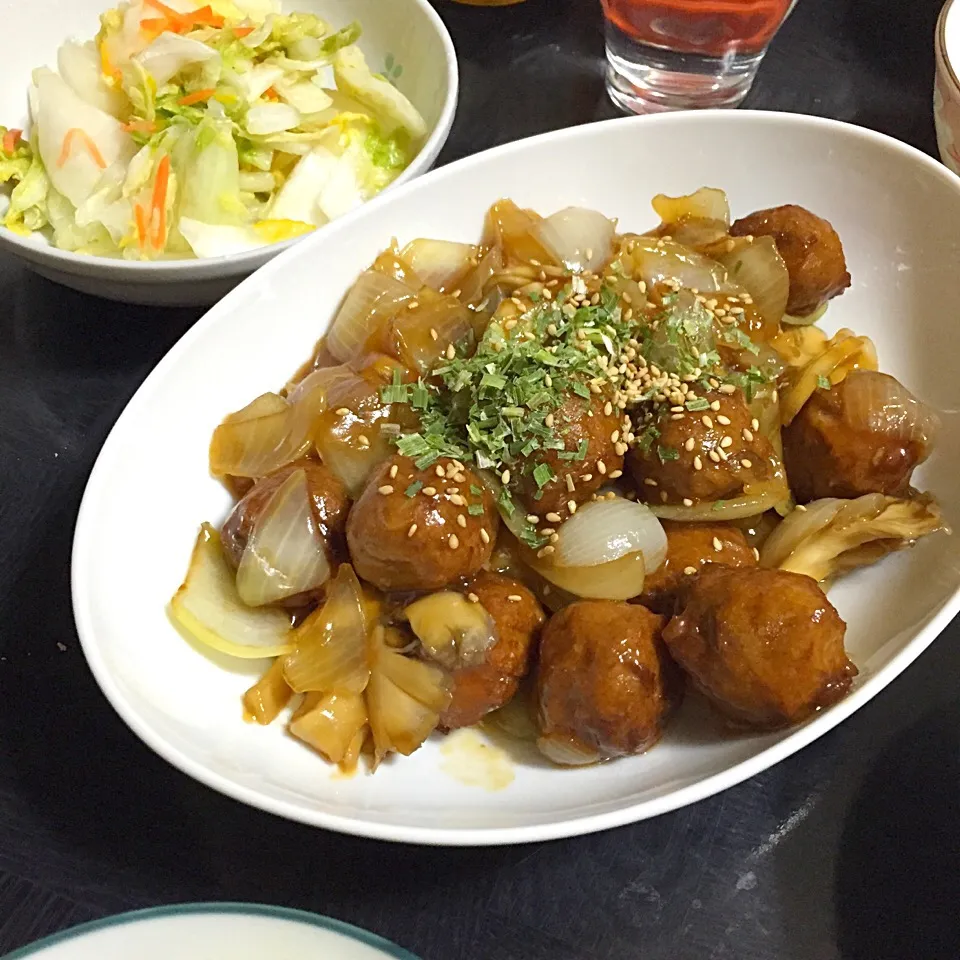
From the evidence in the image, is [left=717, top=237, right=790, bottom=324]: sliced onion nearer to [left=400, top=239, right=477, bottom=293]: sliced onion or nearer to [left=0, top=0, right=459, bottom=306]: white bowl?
[left=400, top=239, right=477, bottom=293]: sliced onion

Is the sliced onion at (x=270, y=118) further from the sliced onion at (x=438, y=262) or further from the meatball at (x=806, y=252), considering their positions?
the meatball at (x=806, y=252)

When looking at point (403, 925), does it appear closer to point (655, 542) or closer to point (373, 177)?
point (655, 542)

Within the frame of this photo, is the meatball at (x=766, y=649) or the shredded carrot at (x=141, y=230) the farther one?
the shredded carrot at (x=141, y=230)

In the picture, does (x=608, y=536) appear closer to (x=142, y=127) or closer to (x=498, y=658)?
(x=498, y=658)

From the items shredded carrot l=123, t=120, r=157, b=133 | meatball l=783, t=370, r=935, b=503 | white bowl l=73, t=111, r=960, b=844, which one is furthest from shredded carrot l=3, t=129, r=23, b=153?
meatball l=783, t=370, r=935, b=503

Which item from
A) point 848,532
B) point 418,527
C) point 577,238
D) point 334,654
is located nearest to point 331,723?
point 334,654

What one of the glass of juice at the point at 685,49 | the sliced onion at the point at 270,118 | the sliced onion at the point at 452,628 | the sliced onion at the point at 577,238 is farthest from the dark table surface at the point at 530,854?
the glass of juice at the point at 685,49
